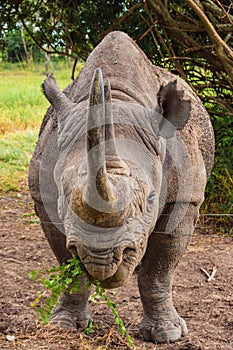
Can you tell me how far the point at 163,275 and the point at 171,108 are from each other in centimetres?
136

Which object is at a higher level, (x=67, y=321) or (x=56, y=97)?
(x=56, y=97)

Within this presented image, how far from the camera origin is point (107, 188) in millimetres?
2904

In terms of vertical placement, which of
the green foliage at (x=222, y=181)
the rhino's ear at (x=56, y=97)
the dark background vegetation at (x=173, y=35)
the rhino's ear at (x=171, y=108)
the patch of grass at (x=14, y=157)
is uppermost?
the rhino's ear at (x=56, y=97)

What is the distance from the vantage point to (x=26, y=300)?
17.9 ft

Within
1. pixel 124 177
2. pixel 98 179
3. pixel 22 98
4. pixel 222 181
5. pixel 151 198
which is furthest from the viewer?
pixel 22 98

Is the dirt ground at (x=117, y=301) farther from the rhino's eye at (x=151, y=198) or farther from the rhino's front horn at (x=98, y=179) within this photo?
the rhino's front horn at (x=98, y=179)

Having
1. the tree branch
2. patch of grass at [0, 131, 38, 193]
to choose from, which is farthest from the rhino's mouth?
patch of grass at [0, 131, 38, 193]

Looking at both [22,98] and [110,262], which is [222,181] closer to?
[110,262]

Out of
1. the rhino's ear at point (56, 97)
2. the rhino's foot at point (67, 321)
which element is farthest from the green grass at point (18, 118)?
the rhino's ear at point (56, 97)

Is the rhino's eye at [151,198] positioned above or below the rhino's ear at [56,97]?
below

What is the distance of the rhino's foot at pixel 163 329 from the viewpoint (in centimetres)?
483

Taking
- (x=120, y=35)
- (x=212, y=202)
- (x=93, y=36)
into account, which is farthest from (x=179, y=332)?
(x=93, y=36)

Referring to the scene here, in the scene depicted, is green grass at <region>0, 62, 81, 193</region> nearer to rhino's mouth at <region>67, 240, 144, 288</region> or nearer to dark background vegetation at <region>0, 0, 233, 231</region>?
dark background vegetation at <region>0, 0, 233, 231</region>

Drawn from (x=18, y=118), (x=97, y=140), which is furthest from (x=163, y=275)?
(x=18, y=118)
